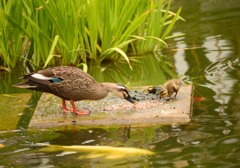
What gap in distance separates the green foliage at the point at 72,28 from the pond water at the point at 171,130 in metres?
0.25

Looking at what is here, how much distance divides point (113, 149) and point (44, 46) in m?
3.01

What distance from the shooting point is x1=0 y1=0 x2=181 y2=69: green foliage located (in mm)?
7395

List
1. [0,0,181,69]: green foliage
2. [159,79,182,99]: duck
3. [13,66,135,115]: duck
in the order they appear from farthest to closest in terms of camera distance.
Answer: [0,0,181,69]: green foliage → [159,79,182,99]: duck → [13,66,135,115]: duck

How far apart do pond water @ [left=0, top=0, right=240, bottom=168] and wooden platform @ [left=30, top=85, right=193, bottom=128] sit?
0.10 meters

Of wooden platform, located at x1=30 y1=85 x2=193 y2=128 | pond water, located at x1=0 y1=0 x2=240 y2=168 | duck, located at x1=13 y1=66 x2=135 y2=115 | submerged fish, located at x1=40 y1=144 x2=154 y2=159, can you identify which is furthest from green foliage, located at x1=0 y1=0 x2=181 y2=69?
submerged fish, located at x1=40 y1=144 x2=154 y2=159

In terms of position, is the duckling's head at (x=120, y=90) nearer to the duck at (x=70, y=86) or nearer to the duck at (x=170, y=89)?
the duck at (x=70, y=86)

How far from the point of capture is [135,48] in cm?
836

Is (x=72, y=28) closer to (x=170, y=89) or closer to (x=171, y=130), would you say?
(x=170, y=89)

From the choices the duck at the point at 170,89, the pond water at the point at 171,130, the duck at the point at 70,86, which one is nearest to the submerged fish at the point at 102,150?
the pond water at the point at 171,130

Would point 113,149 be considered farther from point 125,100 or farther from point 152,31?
point 152,31

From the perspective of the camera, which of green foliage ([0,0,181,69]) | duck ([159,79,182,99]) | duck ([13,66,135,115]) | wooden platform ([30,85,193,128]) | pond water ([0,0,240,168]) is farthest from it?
green foliage ([0,0,181,69])

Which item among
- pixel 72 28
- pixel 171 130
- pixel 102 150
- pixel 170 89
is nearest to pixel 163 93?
pixel 170 89

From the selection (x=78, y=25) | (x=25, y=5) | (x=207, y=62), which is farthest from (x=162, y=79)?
(x=25, y=5)

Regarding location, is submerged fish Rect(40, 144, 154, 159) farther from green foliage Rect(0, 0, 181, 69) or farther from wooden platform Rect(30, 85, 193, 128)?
green foliage Rect(0, 0, 181, 69)
